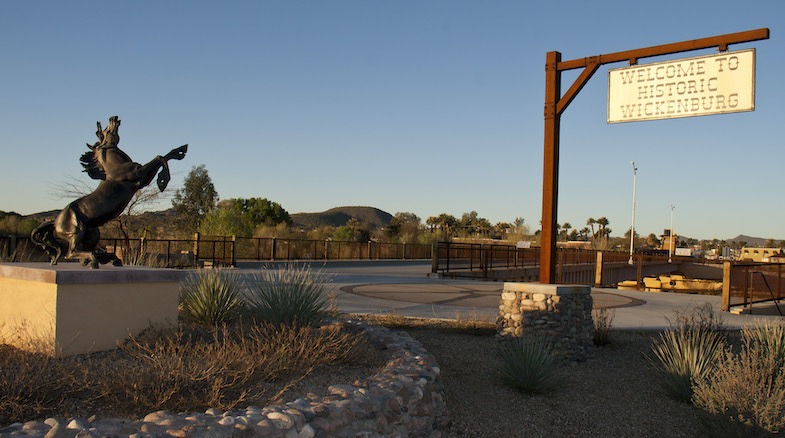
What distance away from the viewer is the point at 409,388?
6215mm

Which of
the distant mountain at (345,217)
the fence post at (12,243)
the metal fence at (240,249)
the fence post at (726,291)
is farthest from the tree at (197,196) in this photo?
the distant mountain at (345,217)

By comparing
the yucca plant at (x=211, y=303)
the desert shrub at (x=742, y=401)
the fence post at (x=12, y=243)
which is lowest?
the desert shrub at (x=742, y=401)

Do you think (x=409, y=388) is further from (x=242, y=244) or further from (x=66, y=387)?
(x=242, y=244)

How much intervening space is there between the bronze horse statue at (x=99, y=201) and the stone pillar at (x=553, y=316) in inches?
208

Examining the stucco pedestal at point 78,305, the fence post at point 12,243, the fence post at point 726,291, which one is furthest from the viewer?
the fence post at point 12,243

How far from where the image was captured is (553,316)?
9.66 m

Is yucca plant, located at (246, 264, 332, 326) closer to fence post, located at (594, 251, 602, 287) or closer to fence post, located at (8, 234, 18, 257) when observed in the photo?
fence post, located at (8, 234, 18, 257)

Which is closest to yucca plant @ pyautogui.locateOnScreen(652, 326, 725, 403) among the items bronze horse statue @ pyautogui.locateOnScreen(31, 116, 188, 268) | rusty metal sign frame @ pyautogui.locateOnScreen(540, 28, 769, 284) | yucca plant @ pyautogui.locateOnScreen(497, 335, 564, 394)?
yucca plant @ pyautogui.locateOnScreen(497, 335, 564, 394)

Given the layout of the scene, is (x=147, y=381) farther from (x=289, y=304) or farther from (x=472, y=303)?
(x=472, y=303)

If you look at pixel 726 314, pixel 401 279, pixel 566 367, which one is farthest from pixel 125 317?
pixel 401 279

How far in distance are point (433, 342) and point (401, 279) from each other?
14.9 metres

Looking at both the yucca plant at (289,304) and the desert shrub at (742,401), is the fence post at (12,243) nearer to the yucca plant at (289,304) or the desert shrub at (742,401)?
the yucca plant at (289,304)

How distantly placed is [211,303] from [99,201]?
1974 mm

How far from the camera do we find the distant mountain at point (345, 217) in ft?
371
